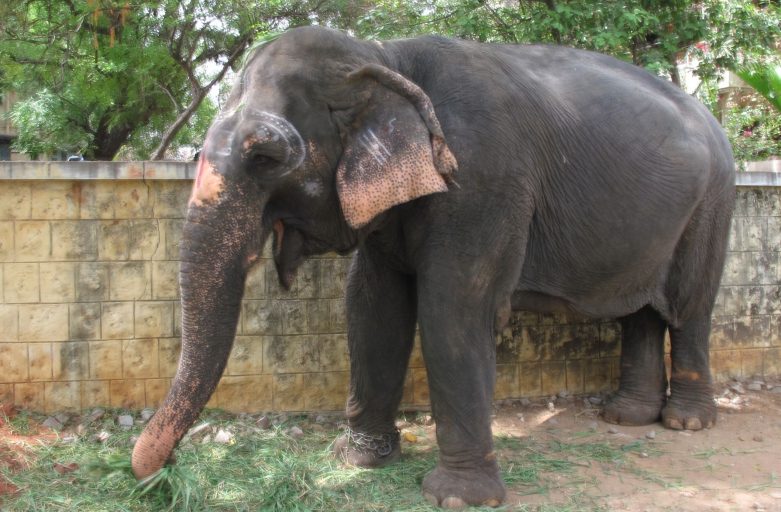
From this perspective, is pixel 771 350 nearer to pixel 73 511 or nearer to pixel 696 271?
pixel 696 271

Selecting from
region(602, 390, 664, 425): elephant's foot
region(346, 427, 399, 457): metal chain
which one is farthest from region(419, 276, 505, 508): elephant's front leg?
region(602, 390, 664, 425): elephant's foot

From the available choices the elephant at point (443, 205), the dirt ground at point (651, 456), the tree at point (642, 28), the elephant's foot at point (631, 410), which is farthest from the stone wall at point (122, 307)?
the tree at point (642, 28)

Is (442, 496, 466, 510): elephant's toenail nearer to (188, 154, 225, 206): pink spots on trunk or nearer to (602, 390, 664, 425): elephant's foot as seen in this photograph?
(188, 154, 225, 206): pink spots on trunk

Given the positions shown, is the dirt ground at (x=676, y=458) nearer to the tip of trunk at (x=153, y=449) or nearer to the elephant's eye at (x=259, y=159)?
the tip of trunk at (x=153, y=449)

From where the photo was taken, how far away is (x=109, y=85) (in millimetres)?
12516

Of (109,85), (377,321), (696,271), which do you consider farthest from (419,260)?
(109,85)

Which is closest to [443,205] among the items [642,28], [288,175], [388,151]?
[388,151]

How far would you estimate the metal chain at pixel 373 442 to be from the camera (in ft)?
13.9

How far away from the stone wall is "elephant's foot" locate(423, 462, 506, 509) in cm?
165

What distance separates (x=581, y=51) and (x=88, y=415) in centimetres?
376

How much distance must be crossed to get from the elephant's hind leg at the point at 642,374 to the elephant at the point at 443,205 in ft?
1.29

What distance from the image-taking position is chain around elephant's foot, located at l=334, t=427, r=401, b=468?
4.20m

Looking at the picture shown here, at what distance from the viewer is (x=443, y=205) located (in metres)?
3.51

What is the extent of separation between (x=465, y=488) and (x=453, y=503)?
0.29ft
